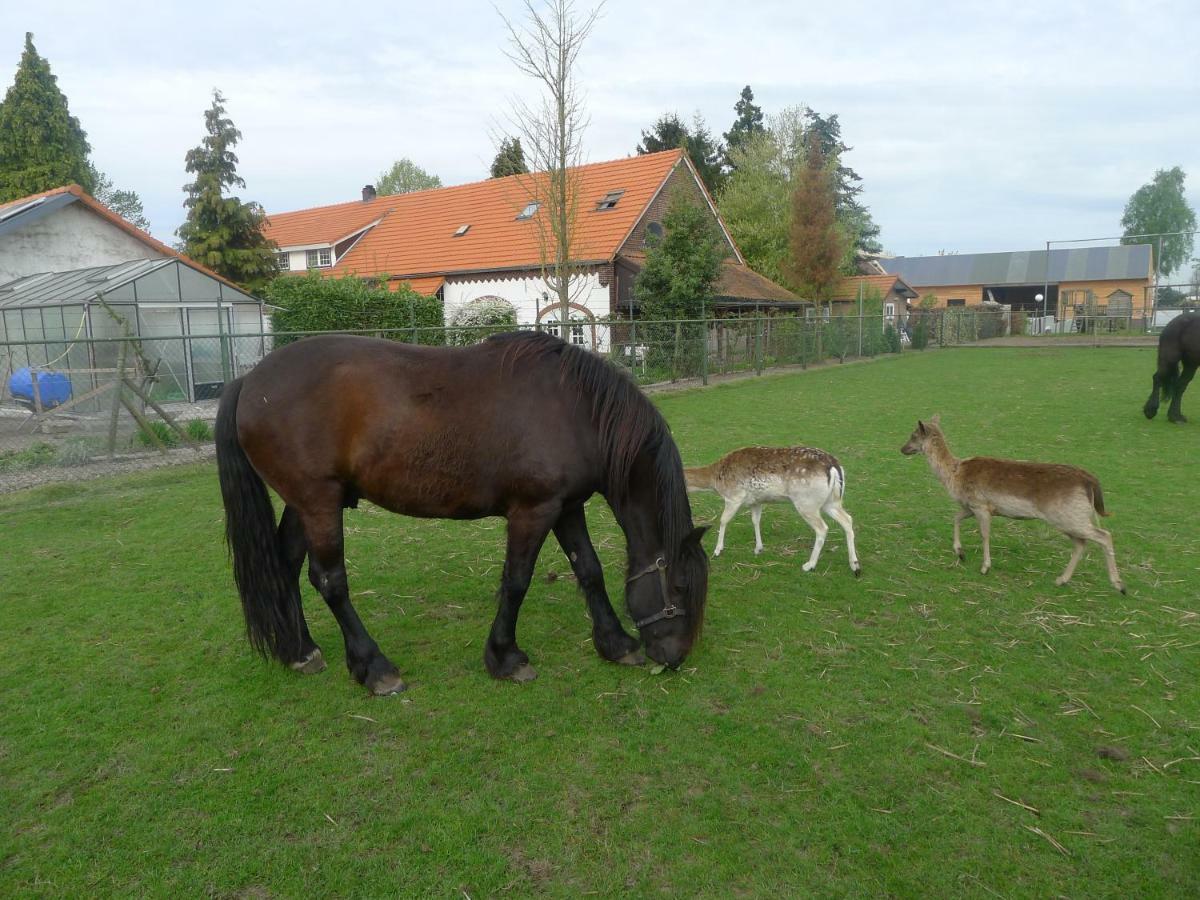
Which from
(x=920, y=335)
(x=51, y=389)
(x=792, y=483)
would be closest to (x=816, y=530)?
(x=792, y=483)

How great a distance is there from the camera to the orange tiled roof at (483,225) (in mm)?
23938

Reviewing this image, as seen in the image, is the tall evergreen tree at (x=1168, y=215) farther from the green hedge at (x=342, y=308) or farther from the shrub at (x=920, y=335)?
the green hedge at (x=342, y=308)

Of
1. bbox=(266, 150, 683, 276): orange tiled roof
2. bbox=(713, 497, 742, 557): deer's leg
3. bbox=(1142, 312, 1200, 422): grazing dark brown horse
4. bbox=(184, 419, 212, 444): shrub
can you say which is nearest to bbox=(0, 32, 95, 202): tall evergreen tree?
bbox=(266, 150, 683, 276): orange tiled roof

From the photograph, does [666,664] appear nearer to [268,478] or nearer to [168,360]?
[268,478]

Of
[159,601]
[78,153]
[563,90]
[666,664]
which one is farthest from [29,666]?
[78,153]

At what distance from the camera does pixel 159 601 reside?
16.4 ft

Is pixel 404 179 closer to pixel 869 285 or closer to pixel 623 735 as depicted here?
pixel 869 285

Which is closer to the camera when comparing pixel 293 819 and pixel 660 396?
pixel 293 819

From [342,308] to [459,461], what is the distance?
1601cm

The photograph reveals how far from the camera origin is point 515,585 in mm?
3812

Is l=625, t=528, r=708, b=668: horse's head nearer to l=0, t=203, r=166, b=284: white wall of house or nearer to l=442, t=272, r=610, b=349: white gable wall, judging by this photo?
l=442, t=272, r=610, b=349: white gable wall

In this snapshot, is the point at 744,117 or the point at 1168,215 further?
the point at 1168,215

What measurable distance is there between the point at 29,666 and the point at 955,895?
4508 mm

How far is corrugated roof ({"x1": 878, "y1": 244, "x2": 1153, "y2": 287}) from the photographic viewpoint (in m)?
53.6
